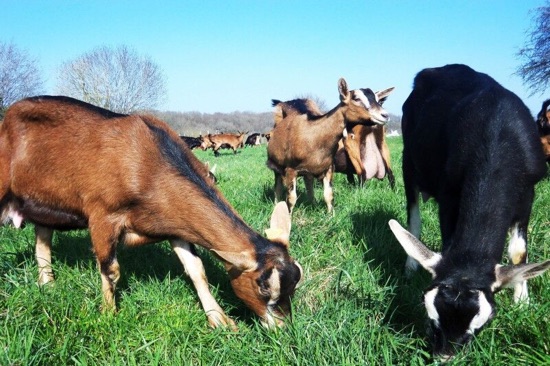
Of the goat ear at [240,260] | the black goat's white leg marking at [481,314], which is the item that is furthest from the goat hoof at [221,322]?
the black goat's white leg marking at [481,314]

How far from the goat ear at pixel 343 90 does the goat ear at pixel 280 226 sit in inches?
138

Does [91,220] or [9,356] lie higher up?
[91,220]

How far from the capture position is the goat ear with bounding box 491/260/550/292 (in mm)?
2398

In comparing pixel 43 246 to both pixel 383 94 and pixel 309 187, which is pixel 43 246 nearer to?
pixel 309 187

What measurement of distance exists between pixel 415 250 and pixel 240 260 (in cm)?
126

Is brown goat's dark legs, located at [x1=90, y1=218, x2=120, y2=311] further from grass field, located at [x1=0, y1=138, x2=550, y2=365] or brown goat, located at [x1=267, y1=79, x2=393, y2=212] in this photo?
brown goat, located at [x1=267, y1=79, x2=393, y2=212]

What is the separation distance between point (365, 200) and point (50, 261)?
13.6 ft

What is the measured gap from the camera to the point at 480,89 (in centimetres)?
397

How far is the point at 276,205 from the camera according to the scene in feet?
13.0

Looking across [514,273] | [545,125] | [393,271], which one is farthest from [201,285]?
[545,125]

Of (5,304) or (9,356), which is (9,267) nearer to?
(5,304)

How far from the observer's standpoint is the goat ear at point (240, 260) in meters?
3.25

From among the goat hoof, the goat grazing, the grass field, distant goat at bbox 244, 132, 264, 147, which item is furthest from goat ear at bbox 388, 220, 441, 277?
distant goat at bbox 244, 132, 264, 147

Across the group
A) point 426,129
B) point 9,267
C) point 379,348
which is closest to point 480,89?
point 426,129
